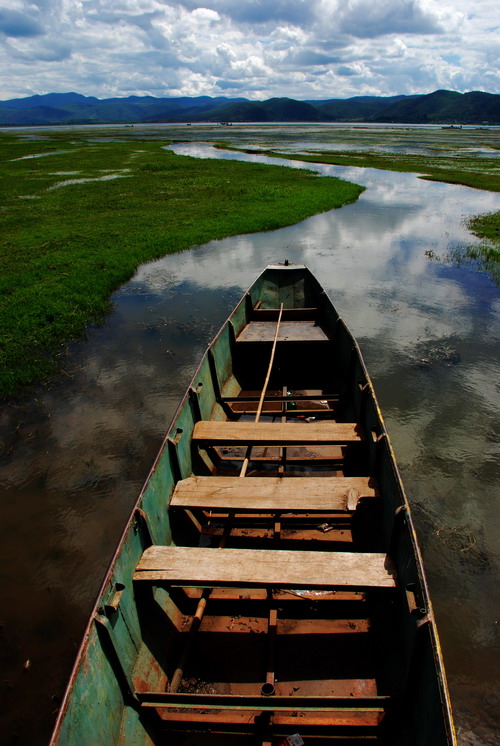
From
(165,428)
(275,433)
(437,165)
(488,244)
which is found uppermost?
(437,165)

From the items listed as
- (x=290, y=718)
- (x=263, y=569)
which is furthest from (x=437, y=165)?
(x=290, y=718)

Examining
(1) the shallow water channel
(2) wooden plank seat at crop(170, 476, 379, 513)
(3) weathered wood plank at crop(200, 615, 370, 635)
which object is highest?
(2) wooden plank seat at crop(170, 476, 379, 513)

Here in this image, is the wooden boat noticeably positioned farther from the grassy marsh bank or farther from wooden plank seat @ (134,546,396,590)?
the grassy marsh bank

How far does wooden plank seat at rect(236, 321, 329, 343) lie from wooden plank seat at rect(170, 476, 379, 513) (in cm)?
546

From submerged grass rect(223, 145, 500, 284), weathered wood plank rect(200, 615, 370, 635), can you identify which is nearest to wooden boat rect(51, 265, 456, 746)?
weathered wood plank rect(200, 615, 370, 635)

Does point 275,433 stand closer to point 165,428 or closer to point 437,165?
point 165,428

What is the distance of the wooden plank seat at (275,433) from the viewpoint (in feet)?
23.6

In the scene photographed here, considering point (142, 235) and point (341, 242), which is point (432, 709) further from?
point (142, 235)

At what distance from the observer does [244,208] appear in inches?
1240

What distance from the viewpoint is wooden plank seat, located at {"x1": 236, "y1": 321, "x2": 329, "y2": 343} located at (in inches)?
446

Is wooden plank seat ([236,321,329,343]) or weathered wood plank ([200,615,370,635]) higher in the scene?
wooden plank seat ([236,321,329,343])

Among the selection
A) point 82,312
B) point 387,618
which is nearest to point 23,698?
point 387,618

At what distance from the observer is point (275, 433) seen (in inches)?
292

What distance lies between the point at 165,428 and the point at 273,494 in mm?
4691
